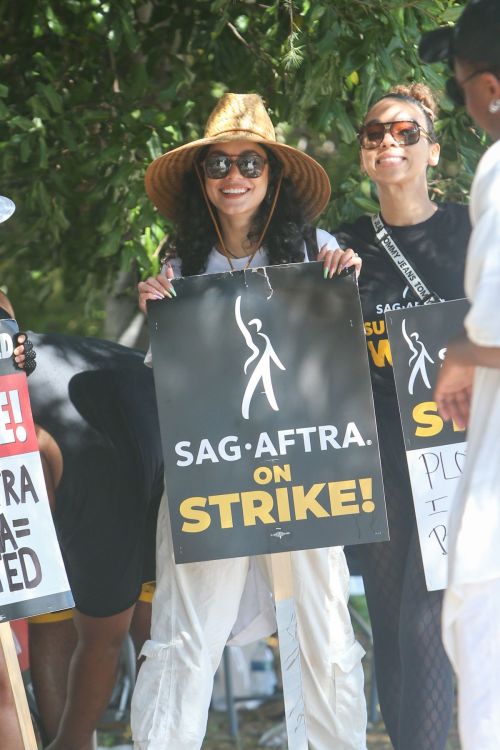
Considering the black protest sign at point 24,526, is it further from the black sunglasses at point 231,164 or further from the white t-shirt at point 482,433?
the white t-shirt at point 482,433

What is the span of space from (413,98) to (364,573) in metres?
1.63

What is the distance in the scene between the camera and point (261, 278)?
419 cm

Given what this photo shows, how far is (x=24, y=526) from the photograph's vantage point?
4.20 metres

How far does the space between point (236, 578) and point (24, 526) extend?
2.27ft

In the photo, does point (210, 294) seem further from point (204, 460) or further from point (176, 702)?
point (176, 702)

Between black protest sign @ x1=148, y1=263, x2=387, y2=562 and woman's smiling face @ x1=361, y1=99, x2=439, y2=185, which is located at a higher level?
woman's smiling face @ x1=361, y1=99, x2=439, y2=185

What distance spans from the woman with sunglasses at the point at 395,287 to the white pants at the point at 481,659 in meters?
1.46

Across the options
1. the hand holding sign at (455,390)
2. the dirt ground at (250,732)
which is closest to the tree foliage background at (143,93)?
the dirt ground at (250,732)

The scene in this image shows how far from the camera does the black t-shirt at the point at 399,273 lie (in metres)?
4.38

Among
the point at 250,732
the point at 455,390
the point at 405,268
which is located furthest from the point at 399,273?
the point at 250,732

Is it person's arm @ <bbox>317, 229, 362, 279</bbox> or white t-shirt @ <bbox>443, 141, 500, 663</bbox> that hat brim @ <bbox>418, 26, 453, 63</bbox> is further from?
person's arm @ <bbox>317, 229, 362, 279</bbox>

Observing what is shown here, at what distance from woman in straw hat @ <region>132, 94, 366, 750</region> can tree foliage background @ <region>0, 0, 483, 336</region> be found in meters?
0.72

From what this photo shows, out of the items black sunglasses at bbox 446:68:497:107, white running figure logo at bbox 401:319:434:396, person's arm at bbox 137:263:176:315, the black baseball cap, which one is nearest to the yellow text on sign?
white running figure logo at bbox 401:319:434:396

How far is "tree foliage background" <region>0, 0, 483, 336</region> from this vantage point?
5133 millimetres
